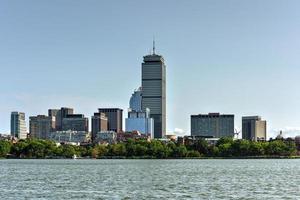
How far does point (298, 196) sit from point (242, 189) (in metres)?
7.43

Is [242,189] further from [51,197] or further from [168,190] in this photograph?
[51,197]

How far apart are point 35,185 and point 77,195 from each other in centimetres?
1221

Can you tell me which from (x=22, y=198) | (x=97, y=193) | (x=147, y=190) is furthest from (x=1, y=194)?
(x=147, y=190)

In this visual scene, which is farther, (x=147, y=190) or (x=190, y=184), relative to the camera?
(x=190, y=184)

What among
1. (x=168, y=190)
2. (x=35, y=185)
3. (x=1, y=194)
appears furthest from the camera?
(x=35, y=185)

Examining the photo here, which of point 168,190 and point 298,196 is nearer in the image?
point 298,196

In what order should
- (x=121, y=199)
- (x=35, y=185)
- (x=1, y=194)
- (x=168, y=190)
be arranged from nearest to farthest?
(x=121, y=199)
(x=1, y=194)
(x=168, y=190)
(x=35, y=185)

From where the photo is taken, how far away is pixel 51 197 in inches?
1991

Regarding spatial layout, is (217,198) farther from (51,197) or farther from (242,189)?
(51,197)

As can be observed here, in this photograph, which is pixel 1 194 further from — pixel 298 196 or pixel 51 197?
pixel 298 196

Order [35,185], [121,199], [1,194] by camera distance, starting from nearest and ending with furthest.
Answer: [121,199] < [1,194] < [35,185]

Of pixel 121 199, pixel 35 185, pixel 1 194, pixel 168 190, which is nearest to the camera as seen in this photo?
pixel 121 199

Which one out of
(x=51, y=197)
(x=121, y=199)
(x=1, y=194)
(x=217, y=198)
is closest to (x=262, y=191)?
(x=217, y=198)

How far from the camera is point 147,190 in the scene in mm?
56938
